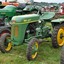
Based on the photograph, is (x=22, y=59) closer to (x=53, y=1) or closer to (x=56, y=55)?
(x=56, y=55)

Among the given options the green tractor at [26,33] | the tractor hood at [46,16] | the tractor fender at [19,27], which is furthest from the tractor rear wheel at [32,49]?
the tractor hood at [46,16]

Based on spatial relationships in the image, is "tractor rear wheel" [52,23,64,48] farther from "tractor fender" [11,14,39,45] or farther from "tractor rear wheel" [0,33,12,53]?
"tractor rear wheel" [0,33,12,53]

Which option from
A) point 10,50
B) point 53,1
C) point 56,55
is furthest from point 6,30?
point 53,1

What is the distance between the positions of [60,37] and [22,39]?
1.10 metres

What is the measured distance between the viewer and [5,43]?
21.2 ft

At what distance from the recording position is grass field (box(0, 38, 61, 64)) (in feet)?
19.0

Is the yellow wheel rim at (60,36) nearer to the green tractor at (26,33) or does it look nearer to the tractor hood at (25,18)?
the green tractor at (26,33)

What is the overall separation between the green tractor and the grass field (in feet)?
0.49

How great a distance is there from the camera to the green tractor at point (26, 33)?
594 centimetres

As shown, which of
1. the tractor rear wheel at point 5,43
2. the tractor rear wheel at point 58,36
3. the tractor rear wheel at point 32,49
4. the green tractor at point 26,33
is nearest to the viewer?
the tractor rear wheel at point 32,49

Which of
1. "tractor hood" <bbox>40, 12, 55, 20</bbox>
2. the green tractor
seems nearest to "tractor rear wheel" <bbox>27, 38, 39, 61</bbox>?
the green tractor

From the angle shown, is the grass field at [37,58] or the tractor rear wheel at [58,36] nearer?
the grass field at [37,58]

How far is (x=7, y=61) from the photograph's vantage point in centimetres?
586

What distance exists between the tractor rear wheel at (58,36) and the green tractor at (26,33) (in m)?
0.35
